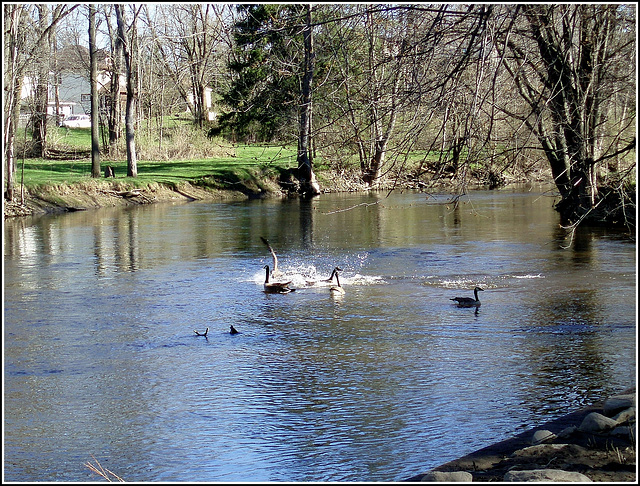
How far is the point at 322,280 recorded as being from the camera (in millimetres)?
16109

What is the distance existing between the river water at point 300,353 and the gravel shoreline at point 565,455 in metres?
0.51

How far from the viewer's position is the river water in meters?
7.84

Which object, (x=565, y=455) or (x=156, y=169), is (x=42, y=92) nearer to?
(x=156, y=169)

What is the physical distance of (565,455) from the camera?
6.37m

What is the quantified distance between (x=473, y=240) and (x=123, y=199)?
16836 mm

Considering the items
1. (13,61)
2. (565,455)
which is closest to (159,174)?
(13,61)

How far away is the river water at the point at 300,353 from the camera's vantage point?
7.84 m

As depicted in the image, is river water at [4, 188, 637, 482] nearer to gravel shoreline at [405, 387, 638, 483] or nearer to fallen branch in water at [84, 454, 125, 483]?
fallen branch in water at [84, 454, 125, 483]

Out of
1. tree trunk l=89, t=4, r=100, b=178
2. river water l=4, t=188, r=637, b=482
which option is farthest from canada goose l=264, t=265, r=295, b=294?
tree trunk l=89, t=4, r=100, b=178

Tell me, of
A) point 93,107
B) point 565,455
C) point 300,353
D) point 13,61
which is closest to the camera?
point 565,455

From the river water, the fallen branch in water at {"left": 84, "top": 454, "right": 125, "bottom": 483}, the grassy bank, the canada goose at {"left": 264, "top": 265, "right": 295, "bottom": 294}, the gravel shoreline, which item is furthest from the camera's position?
the grassy bank

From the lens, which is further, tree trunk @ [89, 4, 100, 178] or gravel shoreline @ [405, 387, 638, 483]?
tree trunk @ [89, 4, 100, 178]

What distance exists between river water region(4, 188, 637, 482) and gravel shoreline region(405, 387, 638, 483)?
1.66 feet

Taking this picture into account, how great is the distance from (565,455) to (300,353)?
17.2 ft
